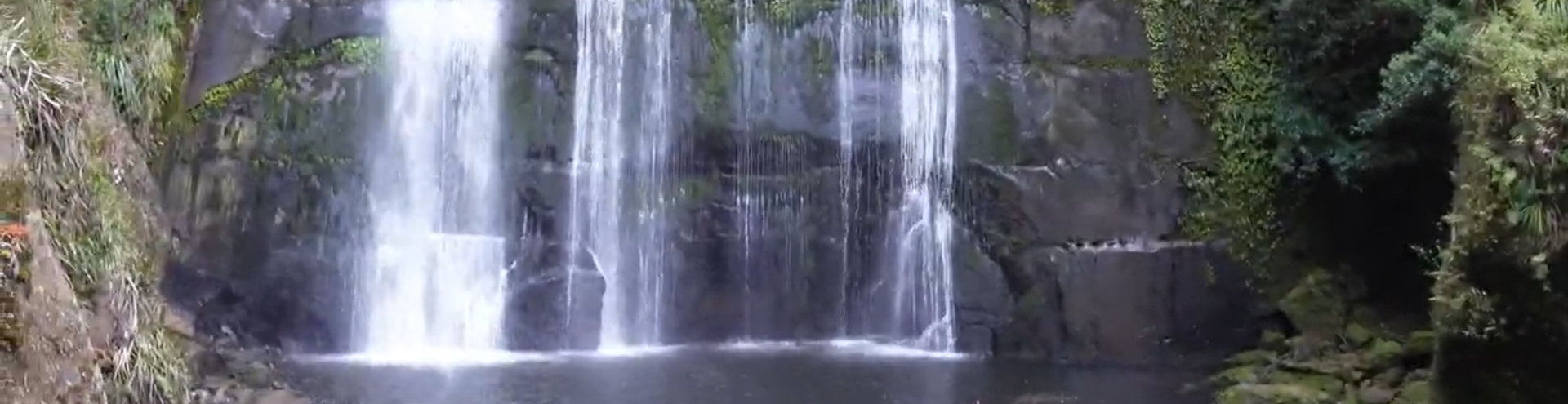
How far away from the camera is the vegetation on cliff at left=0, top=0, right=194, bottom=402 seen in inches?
195

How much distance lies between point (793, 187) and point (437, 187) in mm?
3368

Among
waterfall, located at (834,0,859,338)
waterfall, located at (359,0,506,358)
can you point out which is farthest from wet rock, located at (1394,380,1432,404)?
waterfall, located at (359,0,506,358)

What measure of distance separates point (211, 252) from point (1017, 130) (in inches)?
291

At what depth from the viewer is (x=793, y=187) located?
Answer: 13422mm

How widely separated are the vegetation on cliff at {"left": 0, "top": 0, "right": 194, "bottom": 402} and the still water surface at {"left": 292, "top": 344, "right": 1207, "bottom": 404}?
3.46 metres

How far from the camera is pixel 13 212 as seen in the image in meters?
4.84

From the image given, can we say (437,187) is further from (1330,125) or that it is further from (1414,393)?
(1414,393)

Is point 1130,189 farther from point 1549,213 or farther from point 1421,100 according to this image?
point 1549,213

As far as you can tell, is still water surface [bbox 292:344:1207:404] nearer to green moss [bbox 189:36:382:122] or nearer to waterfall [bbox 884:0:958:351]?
waterfall [bbox 884:0:958:351]

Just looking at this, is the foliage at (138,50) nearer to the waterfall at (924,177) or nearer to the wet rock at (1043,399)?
the wet rock at (1043,399)

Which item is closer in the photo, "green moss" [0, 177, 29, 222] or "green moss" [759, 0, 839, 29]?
"green moss" [0, 177, 29, 222]

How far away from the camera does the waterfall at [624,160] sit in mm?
13414

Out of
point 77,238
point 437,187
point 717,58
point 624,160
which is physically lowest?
point 77,238

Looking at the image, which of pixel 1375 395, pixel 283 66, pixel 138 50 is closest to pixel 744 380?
pixel 1375 395
